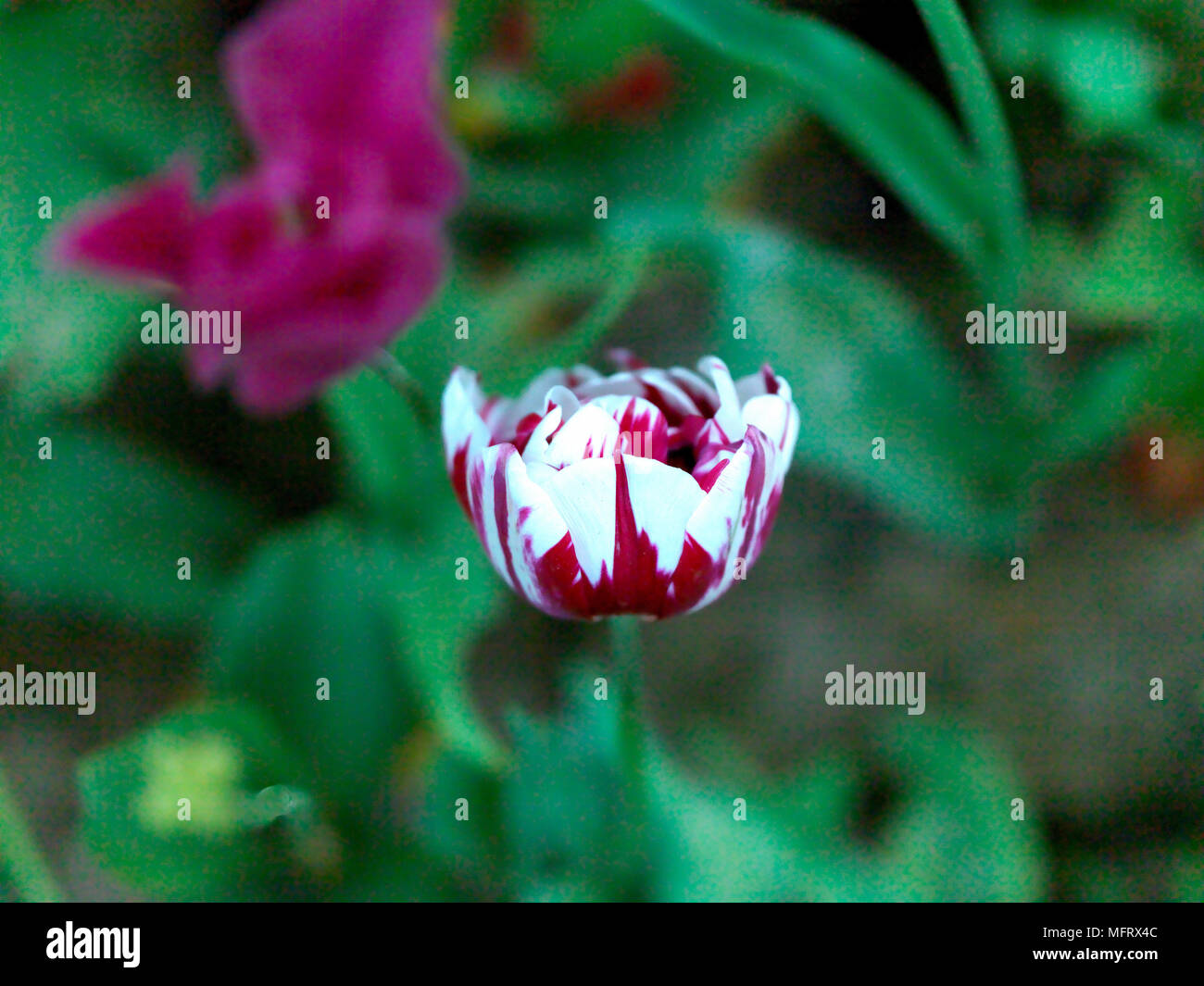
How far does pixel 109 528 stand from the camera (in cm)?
74

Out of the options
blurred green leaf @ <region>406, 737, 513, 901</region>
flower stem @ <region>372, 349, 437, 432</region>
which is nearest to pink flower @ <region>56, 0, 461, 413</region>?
flower stem @ <region>372, 349, 437, 432</region>

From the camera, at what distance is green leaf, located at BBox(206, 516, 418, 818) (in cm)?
66

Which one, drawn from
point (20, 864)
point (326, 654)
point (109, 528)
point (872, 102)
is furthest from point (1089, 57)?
point (20, 864)

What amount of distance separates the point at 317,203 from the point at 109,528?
300 mm

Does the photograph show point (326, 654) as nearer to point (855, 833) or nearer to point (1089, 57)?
point (855, 833)

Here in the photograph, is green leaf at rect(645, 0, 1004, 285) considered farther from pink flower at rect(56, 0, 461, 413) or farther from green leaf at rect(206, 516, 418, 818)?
green leaf at rect(206, 516, 418, 818)

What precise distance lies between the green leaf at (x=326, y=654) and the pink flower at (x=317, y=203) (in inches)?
4.8

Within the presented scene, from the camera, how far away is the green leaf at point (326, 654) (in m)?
0.66

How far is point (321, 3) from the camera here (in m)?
0.58

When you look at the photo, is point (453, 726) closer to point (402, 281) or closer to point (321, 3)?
point (402, 281)

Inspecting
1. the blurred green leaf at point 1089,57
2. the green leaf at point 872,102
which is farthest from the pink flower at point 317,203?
the blurred green leaf at point 1089,57

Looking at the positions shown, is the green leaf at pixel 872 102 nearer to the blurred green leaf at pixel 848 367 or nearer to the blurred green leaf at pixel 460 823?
the blurred green leaf at pixel 848 367

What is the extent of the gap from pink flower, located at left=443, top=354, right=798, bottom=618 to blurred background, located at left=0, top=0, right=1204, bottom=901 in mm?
162
